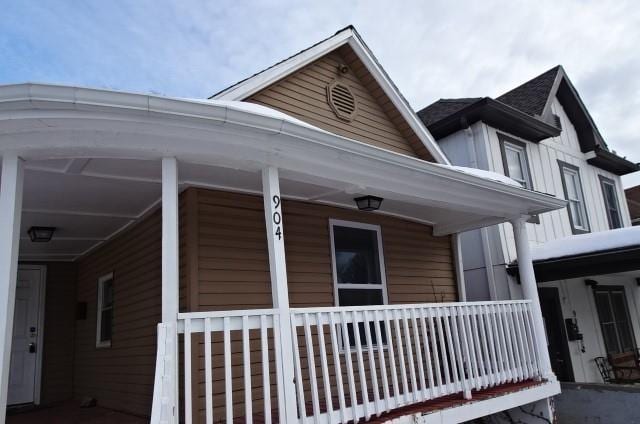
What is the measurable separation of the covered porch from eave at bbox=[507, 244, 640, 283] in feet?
6.10

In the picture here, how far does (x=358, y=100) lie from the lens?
7387 millimetres

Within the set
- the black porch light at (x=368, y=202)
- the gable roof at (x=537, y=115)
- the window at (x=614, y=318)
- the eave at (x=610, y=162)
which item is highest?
the gable roof at (x=537, y=115)

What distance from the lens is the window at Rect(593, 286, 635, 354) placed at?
1049 centimetres

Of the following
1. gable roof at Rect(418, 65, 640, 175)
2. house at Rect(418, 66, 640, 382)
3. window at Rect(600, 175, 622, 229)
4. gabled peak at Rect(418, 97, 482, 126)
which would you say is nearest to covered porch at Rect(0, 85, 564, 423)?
house at Rect(418, 66, 640, 382)

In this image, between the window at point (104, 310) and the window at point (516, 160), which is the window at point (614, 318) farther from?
the window at point (104, 310)

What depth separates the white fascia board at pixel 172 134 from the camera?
2.79 meters

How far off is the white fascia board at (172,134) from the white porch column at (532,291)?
258 centimetres

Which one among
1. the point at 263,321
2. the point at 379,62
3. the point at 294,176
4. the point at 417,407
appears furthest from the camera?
the point at 379,62

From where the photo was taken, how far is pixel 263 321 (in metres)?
3.36

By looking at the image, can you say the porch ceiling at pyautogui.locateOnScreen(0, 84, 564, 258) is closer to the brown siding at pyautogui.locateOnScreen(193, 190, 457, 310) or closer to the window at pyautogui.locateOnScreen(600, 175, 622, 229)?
the brown siding at pyautogui.locateOnScreen(193, 190, 457, 310)

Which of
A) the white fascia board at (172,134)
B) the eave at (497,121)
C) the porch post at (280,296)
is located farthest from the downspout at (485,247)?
the porch post at (280,296)

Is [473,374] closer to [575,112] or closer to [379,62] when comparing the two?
[379,62]

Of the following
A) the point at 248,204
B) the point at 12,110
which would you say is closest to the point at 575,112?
the point at 248,204

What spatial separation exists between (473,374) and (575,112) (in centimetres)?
916
